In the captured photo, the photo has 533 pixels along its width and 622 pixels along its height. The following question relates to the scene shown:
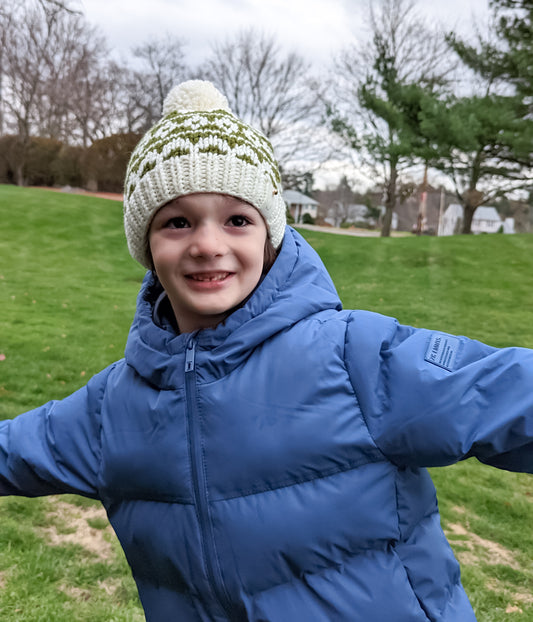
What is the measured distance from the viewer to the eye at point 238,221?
1466 mm

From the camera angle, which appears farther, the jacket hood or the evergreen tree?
the evergreen tree

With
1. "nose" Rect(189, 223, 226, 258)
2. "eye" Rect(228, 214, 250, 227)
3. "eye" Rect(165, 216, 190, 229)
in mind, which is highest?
"eye" Rect(228, 214, 250, 227)

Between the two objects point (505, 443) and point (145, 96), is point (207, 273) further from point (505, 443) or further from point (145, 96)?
point (145, 96)

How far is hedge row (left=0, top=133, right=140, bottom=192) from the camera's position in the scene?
991 inches

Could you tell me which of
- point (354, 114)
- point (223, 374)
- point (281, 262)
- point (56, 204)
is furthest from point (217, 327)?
point (354, 114)

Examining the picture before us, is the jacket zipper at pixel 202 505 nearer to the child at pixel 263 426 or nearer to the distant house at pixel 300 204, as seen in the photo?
the child at pixel 263 426

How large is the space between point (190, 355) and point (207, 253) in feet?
0.76

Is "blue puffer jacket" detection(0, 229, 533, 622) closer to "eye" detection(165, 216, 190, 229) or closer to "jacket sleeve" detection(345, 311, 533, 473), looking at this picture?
"jacket sleeve" detection(345, 311, 533, 473)

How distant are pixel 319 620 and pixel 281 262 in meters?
0.78

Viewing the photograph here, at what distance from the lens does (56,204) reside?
17797mm

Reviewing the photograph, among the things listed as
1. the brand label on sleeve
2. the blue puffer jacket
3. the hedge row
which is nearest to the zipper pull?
the blue puffer jacket

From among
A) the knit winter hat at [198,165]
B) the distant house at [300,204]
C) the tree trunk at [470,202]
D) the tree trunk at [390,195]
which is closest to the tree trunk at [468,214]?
the tree trunk at [470,202]

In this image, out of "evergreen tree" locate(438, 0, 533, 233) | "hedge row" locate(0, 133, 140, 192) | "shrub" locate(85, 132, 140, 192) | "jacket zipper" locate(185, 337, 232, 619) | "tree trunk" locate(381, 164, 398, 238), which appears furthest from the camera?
"shrub" locate(85, 132, 140, 192)

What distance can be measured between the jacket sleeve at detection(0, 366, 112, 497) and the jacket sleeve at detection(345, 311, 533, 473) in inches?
27.5
